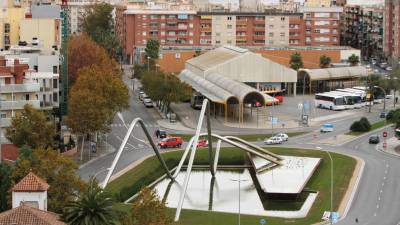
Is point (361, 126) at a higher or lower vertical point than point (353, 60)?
lower

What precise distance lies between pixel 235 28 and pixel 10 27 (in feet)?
177

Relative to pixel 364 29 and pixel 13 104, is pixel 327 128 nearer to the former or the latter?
pixel 13 104

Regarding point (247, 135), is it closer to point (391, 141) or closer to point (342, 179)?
point (391, 141)

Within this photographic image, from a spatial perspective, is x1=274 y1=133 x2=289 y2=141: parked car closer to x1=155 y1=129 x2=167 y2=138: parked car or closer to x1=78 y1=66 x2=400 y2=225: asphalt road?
x1=78 y1=66 x2=400 y2=225: asphalt road

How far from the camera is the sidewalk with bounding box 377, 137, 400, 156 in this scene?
88.1 metres

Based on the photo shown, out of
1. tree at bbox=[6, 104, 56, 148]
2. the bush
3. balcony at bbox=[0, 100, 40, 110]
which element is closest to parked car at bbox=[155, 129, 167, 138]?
balcony at bbox=[0, 100, 40, 110]

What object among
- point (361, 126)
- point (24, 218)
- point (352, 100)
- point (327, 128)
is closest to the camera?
point (24, 218)

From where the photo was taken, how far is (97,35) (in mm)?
170125

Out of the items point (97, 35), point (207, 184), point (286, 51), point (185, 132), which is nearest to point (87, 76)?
point (185, 132)

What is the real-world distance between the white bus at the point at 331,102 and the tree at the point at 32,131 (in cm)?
4744

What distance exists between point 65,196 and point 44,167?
9.79ft

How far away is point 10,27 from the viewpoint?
122 meters

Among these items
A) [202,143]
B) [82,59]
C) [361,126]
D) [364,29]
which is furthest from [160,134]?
[364,29]

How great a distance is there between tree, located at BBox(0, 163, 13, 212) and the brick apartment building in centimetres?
10716
